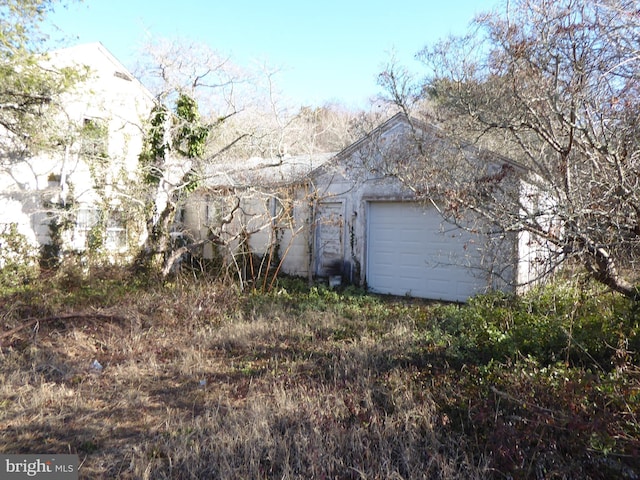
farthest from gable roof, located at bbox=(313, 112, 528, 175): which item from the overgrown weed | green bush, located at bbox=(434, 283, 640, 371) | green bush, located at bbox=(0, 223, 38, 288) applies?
green bush, located at bbox=(0, 223, 38, 288)

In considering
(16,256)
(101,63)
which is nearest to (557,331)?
(16,256)

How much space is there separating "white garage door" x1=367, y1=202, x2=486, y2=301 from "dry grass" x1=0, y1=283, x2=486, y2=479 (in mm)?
2551

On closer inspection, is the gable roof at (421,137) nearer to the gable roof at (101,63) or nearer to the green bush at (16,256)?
the gable roof at (101,63)

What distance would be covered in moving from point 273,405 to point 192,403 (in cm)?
88

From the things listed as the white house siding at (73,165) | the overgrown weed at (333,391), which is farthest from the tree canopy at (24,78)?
the overgrown weed at (333,391)

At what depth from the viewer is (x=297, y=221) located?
38.6ft

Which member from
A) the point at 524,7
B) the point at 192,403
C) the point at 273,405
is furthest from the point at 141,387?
the point at 524,7

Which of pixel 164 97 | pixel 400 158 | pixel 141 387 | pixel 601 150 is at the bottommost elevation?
pixel 141 387

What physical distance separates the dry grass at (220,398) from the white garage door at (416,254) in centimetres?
255

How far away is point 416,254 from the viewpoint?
9898 mm

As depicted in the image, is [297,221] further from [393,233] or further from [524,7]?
[524,7]

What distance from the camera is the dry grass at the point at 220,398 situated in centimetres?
315

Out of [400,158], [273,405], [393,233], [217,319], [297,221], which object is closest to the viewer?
[273,405]

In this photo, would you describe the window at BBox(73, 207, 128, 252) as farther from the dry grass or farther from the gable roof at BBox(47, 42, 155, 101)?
the dry grass
